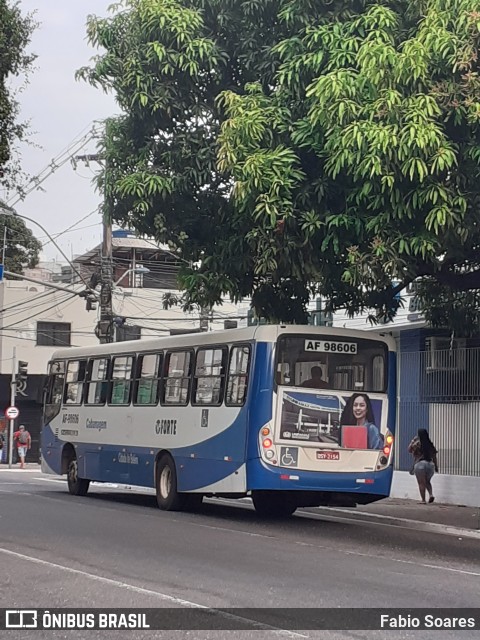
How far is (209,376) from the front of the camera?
18.8 metres

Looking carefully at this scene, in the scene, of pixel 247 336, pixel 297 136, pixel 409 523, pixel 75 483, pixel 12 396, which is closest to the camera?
pixel 297 136

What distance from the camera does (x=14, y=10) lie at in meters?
15.4

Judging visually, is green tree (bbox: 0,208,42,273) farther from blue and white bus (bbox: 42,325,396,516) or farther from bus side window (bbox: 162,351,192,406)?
blue and white bus (bbox: 42,325,396,516)

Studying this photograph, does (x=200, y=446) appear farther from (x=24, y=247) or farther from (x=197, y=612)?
(x=24, y=247)

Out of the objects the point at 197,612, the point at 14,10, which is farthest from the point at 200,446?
the point at 197,612

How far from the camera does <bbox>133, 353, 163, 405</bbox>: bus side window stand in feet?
67.2

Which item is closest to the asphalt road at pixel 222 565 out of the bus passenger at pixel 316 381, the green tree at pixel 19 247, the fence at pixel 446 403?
the bus passenger at pixel 316 381

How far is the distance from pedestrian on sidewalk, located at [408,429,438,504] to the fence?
86cm

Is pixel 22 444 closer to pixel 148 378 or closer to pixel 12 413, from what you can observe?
pixel 12 413

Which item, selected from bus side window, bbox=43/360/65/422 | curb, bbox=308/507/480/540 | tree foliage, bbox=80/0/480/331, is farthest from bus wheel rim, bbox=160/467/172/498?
bus side window, bbox=43/360/65/422

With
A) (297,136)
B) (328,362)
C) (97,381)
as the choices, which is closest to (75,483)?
(97,381)

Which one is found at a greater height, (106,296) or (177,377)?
(106,296)

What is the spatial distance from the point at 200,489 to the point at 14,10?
8.35 m

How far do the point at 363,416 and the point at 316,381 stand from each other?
1077 mm
